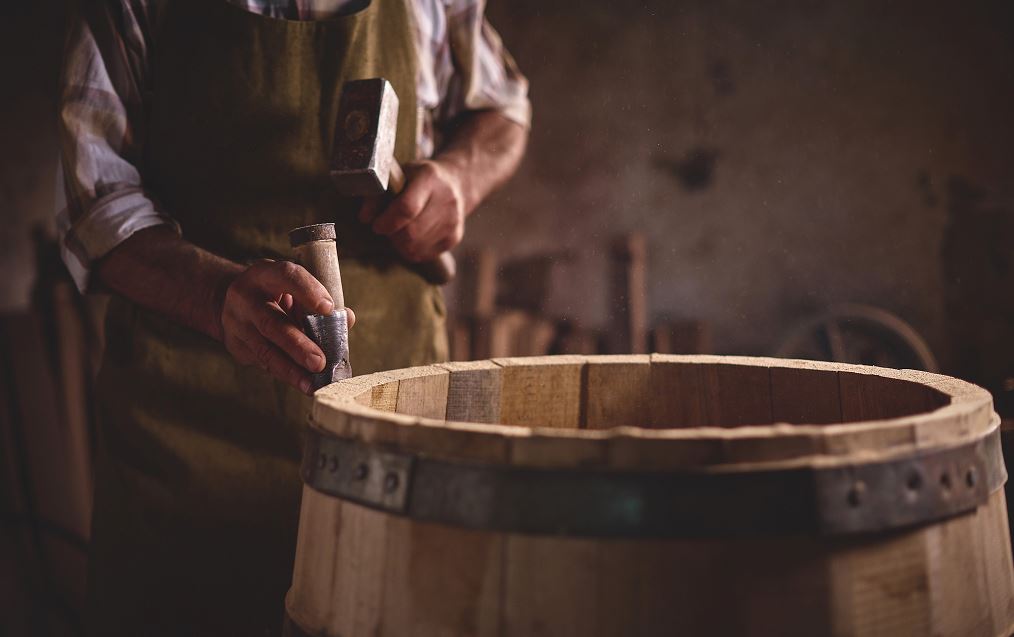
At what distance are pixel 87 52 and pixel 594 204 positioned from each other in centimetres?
402

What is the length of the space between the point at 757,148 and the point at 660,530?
4832mm

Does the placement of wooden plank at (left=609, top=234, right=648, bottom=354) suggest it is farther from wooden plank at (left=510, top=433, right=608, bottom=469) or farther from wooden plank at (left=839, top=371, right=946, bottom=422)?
wooden plank at (left=510, top=433, right=608, bottom=469)

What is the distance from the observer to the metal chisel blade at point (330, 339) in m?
1.24

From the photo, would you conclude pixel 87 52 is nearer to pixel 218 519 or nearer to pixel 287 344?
pixel 287 344

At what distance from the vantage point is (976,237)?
480 centimetres

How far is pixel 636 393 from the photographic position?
53.7 inches

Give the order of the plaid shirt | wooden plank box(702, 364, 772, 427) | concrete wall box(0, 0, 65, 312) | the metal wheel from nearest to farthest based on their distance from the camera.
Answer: wooden plank box(702, 364, 772, 427)
the plaid shirt
concrete wall box(0, 0, 65, 312)
the metal wheel

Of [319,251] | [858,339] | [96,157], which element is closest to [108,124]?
[96,157]

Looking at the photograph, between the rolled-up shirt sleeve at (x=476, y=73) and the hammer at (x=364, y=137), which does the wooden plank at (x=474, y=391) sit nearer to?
the hammer at (x=364, y=137)

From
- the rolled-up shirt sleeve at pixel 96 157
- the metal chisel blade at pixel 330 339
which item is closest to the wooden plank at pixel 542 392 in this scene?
the metal chisel blade at pixel 330 339

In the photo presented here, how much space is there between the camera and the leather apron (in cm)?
159

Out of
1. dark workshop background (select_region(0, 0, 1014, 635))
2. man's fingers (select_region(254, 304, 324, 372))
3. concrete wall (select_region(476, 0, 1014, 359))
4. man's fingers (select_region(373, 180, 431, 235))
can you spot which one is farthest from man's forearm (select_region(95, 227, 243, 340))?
Result: concrete wall (select_region(476, 0, 1014, 359))

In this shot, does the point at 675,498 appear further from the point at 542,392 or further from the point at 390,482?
the point at 542,392

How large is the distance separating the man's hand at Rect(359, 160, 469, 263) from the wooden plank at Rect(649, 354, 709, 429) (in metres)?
0.54
